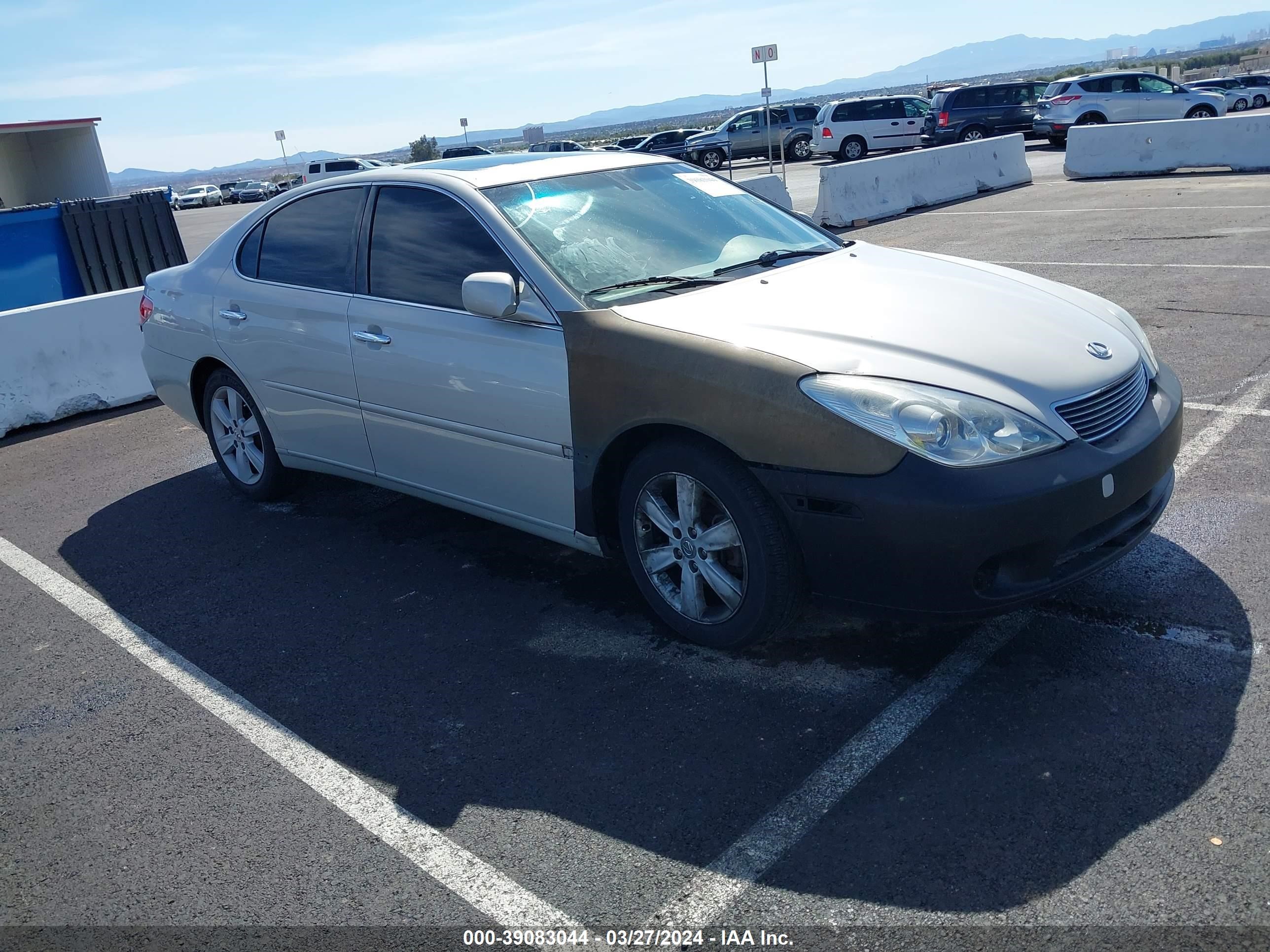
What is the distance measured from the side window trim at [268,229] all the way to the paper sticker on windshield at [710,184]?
1.45 metres

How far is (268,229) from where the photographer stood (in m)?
5.43

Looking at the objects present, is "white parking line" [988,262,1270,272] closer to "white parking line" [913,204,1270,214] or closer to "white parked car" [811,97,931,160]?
"white parking line" [913,204,1270,214]

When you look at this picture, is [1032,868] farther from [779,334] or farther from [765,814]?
[779,334]

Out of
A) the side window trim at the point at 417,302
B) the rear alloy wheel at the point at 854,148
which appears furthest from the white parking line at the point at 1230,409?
the rear alloy wheel at the point at 854,148

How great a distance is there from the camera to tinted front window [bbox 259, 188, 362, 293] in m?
4.89

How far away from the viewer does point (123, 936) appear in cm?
273

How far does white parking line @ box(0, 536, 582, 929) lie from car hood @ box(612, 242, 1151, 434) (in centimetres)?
177

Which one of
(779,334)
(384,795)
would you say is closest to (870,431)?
(779,334)

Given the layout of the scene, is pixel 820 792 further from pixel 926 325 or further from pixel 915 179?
pixel 915 179

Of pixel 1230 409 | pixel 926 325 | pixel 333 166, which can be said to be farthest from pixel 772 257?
pixel 333 166

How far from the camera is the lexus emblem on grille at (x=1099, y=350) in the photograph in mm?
3584

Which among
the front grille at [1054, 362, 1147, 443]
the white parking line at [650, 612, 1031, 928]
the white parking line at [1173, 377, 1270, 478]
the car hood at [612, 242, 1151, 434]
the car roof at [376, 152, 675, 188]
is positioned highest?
the car roof at [376, 152, 675, 188]

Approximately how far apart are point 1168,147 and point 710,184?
15970mm

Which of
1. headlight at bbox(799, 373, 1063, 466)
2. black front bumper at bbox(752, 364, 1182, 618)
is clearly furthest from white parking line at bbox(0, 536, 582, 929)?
headlight at bbox(799, 373, 1063, 466)
